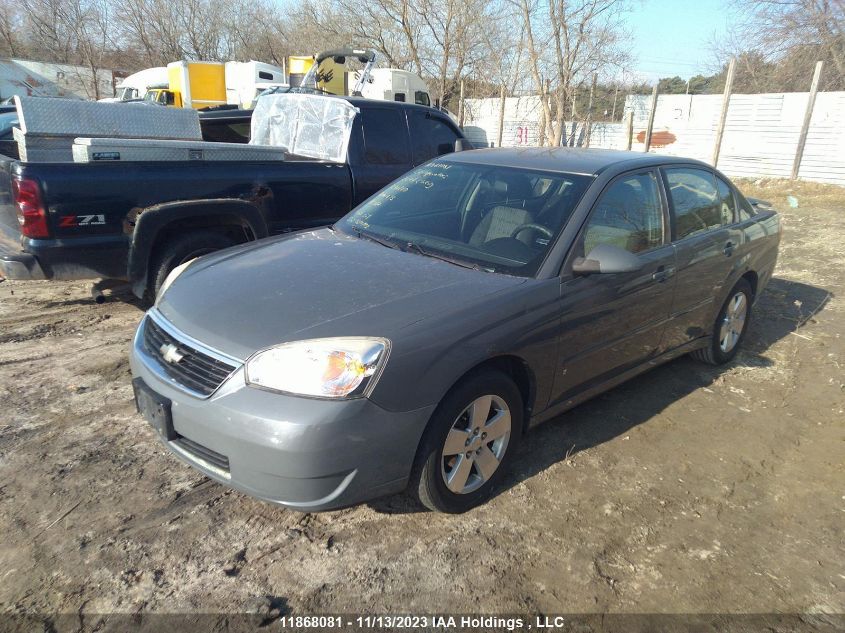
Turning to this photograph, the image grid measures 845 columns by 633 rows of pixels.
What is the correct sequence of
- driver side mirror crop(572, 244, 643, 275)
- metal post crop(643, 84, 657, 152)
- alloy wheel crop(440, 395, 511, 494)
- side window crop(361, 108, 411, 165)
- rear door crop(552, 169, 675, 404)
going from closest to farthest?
alloy wheel crop(440, 395, 511, 494) → driver side mirror crop(572, 244, 643, 275) → rear door crop(552, 169, 675, 404) → side window crop(361, 108, 411, 165) → metal post crop(643, 84, 657, 152)

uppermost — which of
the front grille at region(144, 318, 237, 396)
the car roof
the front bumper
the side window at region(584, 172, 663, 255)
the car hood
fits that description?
the car roof

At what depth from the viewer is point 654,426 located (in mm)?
3900

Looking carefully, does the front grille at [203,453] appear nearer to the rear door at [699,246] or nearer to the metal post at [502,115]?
the rear door at [699,246]

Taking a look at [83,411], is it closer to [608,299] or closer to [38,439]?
[38,439]

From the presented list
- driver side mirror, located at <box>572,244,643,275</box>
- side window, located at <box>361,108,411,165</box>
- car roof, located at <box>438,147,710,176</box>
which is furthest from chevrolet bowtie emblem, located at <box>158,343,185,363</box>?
side window, located at <box>361,108,411,165</box>

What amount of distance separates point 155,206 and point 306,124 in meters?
2.34

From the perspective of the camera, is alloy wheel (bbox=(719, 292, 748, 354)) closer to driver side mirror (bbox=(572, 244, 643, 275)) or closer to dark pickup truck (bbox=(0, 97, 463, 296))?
driver side mirror (bbox=(572, 244, 643, 275))

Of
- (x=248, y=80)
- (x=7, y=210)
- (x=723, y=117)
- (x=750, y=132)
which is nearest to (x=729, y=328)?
(x=7, y=210)

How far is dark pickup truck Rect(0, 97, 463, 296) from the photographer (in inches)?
163

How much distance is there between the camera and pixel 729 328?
4.82 meters

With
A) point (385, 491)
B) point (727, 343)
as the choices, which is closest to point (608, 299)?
point (385, 491)

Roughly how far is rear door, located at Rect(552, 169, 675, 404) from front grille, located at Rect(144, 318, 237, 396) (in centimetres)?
169

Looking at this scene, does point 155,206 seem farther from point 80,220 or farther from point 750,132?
point 750,132

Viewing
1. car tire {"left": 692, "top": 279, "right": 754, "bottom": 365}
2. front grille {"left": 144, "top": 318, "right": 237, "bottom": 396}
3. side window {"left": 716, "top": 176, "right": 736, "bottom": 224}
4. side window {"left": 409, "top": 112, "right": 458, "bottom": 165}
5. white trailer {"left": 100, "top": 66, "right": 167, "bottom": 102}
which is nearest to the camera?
front grille {"left": 144, "top": 318, "right": 237, "bottom": 396}
